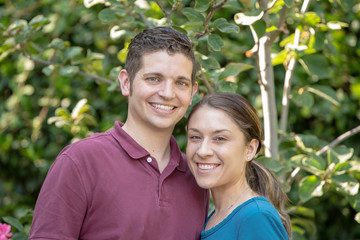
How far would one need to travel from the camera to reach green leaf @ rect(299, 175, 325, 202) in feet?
7.27

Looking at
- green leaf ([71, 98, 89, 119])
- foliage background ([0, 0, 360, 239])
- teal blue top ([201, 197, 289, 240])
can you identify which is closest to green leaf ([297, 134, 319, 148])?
foliage background ([0, 0, 360, 239])

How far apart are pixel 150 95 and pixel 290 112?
1886 mm

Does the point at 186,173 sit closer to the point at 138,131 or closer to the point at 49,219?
the point at 138,131

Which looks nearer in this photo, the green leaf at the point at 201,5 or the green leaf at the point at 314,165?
the green leaf at the point at 201,5

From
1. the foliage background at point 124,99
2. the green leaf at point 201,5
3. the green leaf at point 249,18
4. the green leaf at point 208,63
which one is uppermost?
the green leaf at point 201,5

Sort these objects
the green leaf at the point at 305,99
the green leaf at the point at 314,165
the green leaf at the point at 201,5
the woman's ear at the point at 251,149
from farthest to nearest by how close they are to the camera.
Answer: the green leaf at the point at 305,99 → the green leaf at the point at 314,165 → the green leaf at the point at 201,5 → the woman's ear at the point at 251,149

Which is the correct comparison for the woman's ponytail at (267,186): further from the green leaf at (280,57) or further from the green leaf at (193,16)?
the green leaf at (280,57)

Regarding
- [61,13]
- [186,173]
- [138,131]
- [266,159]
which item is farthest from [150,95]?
[61,13]

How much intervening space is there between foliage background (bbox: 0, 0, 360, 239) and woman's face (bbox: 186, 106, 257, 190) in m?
0.42

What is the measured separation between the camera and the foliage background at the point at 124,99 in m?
2.34

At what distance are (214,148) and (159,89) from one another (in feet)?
0.89

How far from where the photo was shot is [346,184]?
2.19 metres

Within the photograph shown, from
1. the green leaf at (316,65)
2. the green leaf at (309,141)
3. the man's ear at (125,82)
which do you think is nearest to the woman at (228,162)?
the man's ear at (125,82)

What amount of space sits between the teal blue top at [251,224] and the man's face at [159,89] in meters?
0.37
